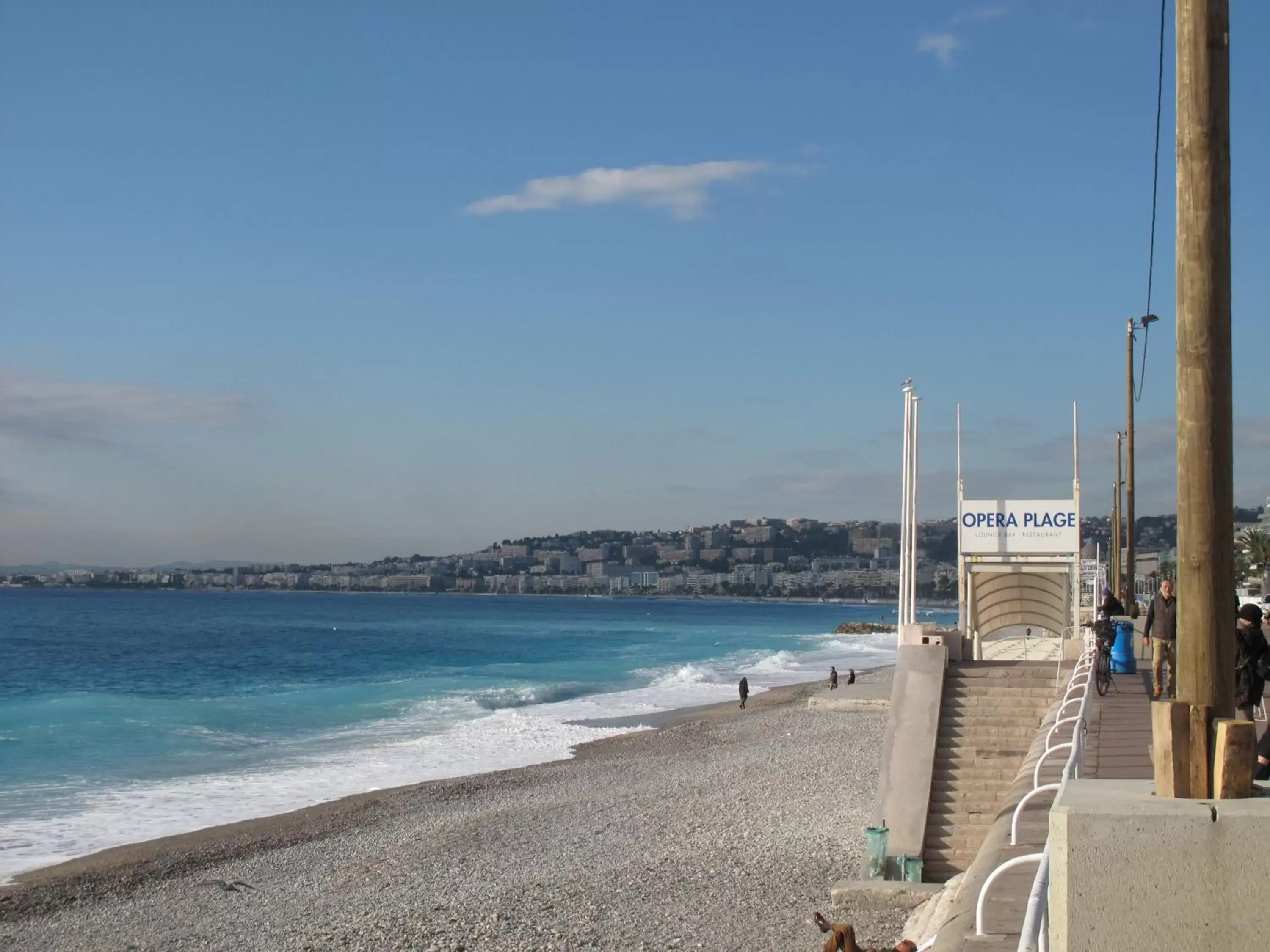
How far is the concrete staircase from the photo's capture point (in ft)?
48.1

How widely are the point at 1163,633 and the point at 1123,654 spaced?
543cm

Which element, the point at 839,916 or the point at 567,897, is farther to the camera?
the point at 567,897

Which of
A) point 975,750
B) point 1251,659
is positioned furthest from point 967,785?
point 1251,659

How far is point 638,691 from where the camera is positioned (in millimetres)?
55812

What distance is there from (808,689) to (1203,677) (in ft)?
165

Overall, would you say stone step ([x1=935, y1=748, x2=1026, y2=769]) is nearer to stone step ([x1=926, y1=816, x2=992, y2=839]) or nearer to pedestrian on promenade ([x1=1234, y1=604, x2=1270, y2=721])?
stone step ([x1=926, y1=816, x2=992, y2=839])

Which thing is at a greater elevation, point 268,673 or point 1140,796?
point 1140,796

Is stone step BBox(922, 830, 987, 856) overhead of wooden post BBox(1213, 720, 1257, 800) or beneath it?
beneath

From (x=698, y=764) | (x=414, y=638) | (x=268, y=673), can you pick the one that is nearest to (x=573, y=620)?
(x=414, y=638)

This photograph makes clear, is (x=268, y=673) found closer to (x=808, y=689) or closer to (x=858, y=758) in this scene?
(x=808, y=689)

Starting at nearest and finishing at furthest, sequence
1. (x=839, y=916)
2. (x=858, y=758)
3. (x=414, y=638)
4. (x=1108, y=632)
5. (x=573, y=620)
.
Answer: (x=839, y=916) → (x=1108, y=632) → (x=858, y=758) → (x=414, y=638) → (x=573, y=620)

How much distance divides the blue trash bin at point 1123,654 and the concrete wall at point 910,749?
4.98m

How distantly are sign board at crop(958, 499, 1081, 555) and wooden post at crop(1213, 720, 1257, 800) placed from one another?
60.9ft

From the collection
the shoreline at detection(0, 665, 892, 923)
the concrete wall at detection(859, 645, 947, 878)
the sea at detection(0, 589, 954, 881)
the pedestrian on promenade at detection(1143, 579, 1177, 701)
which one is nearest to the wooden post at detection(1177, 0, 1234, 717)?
the pedestrian on promenade at detection(1143, 579, 1177, 701)
